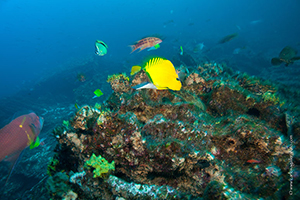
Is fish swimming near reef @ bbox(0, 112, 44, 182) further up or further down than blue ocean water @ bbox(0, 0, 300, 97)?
further down

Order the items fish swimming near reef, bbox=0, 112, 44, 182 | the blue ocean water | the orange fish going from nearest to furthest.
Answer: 1. fish swimming near reef, bbox=0, 112, 44, 182
2. the orange fish
3. the blue ocean water

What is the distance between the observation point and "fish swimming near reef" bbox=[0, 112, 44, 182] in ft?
7.02

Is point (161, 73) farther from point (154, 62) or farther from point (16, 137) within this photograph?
point (16, 137)

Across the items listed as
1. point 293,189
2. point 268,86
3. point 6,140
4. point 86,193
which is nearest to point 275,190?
point 293,189

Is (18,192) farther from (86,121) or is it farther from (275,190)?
(275,190)

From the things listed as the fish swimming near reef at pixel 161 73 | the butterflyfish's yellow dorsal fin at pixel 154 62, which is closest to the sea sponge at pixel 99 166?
the fish swimming near reef at pixel 161 73

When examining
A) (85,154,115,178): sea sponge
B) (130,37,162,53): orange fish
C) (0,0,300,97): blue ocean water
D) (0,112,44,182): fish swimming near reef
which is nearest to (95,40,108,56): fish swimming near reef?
(130,37,162,53): orange fish

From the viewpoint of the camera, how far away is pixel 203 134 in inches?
77.6

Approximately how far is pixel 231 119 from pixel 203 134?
715mm

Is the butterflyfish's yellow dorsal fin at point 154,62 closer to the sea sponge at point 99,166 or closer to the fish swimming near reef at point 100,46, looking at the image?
the sea sponge at point 99,166

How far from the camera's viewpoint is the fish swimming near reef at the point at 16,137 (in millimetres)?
2139

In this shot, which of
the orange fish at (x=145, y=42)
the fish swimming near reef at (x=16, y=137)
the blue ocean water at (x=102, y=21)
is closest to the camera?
the fish swimming near reef at (x=16, y=137)

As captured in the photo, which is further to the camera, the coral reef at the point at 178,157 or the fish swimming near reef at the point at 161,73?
the coral reef at the point at 178,157

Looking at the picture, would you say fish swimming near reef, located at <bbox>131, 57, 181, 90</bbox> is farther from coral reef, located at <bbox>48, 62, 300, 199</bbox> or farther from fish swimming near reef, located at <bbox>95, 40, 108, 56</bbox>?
fish swimming near reef, located at <bbox>95, 40, 108, 56</bbox>
